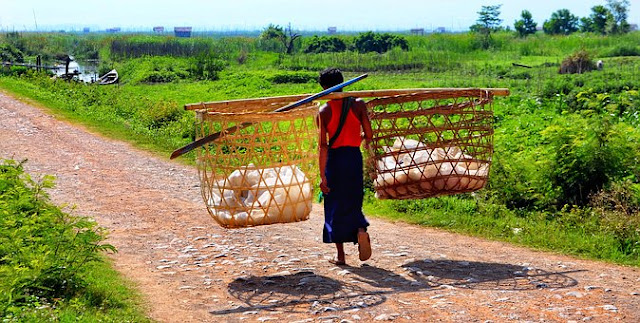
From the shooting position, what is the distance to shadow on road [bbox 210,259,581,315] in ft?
19.2

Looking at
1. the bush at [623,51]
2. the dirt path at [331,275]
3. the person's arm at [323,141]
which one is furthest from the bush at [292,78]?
the person's arm at [323,141]

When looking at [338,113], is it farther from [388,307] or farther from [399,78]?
[399,78]

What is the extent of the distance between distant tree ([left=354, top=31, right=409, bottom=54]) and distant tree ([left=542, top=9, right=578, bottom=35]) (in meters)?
42.4

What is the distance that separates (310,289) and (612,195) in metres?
4.20

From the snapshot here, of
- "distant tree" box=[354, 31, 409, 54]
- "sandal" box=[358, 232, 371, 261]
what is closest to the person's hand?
"sandal" box=[358, 232, 371, 261]

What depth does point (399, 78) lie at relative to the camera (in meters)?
32.1

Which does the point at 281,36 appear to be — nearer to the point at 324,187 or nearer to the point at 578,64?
the point at 578,64

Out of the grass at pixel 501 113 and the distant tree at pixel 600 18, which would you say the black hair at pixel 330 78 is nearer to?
the grass at pixel 501 113

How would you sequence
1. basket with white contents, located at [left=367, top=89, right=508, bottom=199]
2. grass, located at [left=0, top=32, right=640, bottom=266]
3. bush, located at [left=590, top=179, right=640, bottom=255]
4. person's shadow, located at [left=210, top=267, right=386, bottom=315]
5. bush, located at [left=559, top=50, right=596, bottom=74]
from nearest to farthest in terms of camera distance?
person's shadow, located at [left=210, top=267, right=386, bottom=315] → basket with white contents, located at [left=367, top=89, right=508, bottom=199] → bush, located at [left=590, top=179, right=640, bottom=255] → grass, located at [left=0, top=32, right=640, bottom=266] → bush, located at [left=559, top=50, right=596, bottom=74]

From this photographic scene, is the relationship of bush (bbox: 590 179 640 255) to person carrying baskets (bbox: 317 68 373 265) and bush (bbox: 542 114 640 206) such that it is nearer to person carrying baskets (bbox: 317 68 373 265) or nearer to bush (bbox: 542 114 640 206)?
bush (bbox: 542 114 640 206)

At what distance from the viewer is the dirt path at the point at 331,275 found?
568 cm

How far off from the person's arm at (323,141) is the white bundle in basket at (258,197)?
0.15 meters

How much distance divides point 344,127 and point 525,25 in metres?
74.7

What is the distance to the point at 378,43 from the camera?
163 feet
